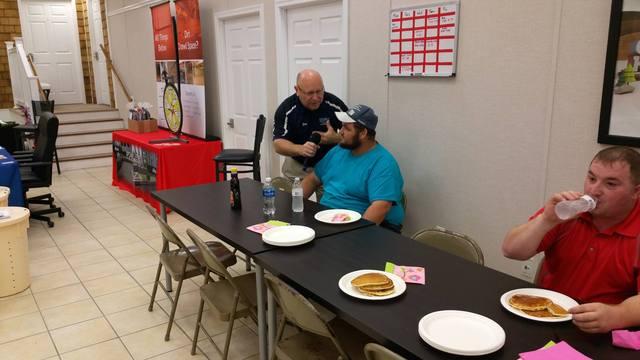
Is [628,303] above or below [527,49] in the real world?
below

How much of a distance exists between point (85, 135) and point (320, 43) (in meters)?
6.02

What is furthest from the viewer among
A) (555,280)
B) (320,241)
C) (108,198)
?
(108,198)

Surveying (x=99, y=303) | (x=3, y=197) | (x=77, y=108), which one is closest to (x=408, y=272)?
(x=99, y=303)

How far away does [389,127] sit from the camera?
384cm

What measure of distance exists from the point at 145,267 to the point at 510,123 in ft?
10.3

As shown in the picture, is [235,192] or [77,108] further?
[77,108]

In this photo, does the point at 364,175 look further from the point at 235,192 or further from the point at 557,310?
the point at 557,310

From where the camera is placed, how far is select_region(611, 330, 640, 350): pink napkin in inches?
58.0

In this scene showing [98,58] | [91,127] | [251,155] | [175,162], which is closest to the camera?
[251,155]

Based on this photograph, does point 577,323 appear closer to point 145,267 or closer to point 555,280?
point 555,280

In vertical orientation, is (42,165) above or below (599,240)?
below

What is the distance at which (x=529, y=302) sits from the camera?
173 cm

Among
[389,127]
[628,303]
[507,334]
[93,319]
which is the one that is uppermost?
→ [389,127]

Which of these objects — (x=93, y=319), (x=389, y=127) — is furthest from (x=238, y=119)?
(x=93, y=319)
